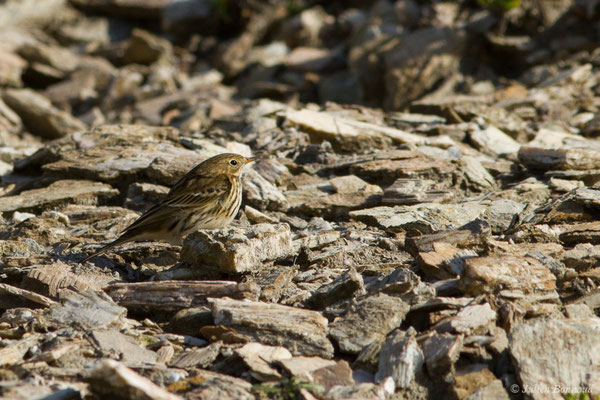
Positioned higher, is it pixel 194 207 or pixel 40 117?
pixel 194 207

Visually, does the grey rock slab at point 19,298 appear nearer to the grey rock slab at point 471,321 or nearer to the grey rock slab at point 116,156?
the grey rock slab at point 116,156

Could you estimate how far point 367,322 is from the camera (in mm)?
5340

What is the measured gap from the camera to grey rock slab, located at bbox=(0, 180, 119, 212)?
8781 millimetres

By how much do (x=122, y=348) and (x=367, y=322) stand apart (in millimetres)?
1794

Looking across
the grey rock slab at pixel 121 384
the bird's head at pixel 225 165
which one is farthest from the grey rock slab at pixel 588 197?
the grey rock slab at pixel 121 384

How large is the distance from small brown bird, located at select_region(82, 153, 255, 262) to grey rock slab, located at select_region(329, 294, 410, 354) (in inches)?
98.1

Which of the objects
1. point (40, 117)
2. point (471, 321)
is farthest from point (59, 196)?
point (40, 117)

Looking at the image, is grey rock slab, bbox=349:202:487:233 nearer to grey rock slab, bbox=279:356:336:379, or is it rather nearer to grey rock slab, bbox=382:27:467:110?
grey rock slab, bbox=279:356:336:379

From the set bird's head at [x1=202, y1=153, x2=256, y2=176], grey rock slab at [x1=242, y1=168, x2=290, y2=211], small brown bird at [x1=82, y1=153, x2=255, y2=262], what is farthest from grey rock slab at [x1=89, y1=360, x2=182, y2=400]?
grey rock slab at [x1=242, y1=168, x2=290, y2=211]

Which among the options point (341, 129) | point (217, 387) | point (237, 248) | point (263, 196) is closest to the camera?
point (217, 387)

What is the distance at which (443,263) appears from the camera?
20.3 ft

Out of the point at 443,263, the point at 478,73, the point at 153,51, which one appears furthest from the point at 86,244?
the point at 153,51

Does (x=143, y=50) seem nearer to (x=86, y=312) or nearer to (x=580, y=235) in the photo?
(x=86, y=312)

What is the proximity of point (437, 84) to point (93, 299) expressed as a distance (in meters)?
10.5
